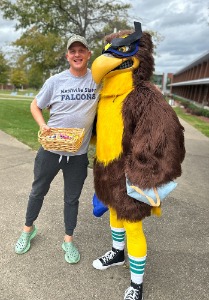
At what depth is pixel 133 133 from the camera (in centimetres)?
203

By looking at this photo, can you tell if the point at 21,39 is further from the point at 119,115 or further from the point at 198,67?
the point at 198,67

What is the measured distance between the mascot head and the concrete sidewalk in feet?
5.19

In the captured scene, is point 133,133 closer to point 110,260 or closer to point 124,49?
point 124,49

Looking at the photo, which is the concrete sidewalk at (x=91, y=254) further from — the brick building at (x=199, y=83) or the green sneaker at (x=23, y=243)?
the brick building at (x=199, y=83)

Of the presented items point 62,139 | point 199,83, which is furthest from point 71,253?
point 199,83

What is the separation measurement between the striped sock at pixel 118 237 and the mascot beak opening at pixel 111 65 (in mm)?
1278

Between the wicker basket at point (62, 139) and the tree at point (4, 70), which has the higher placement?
the wicker basket at point (62, 139)

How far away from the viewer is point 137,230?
7.06 feet

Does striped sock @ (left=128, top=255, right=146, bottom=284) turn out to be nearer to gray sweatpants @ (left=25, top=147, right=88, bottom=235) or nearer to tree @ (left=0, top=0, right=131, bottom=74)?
gray sweatpants @ (left=25, top=147, right=88, bottom=235)

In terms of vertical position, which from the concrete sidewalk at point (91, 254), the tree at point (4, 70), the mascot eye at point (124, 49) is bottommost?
the tree at point (4, 70)

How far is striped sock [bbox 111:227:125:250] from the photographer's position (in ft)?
8.32

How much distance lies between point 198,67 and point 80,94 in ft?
132

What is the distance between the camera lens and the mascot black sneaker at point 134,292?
2188 mm

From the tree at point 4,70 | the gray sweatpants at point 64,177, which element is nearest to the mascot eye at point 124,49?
the gray sweatpants at point 64,177
